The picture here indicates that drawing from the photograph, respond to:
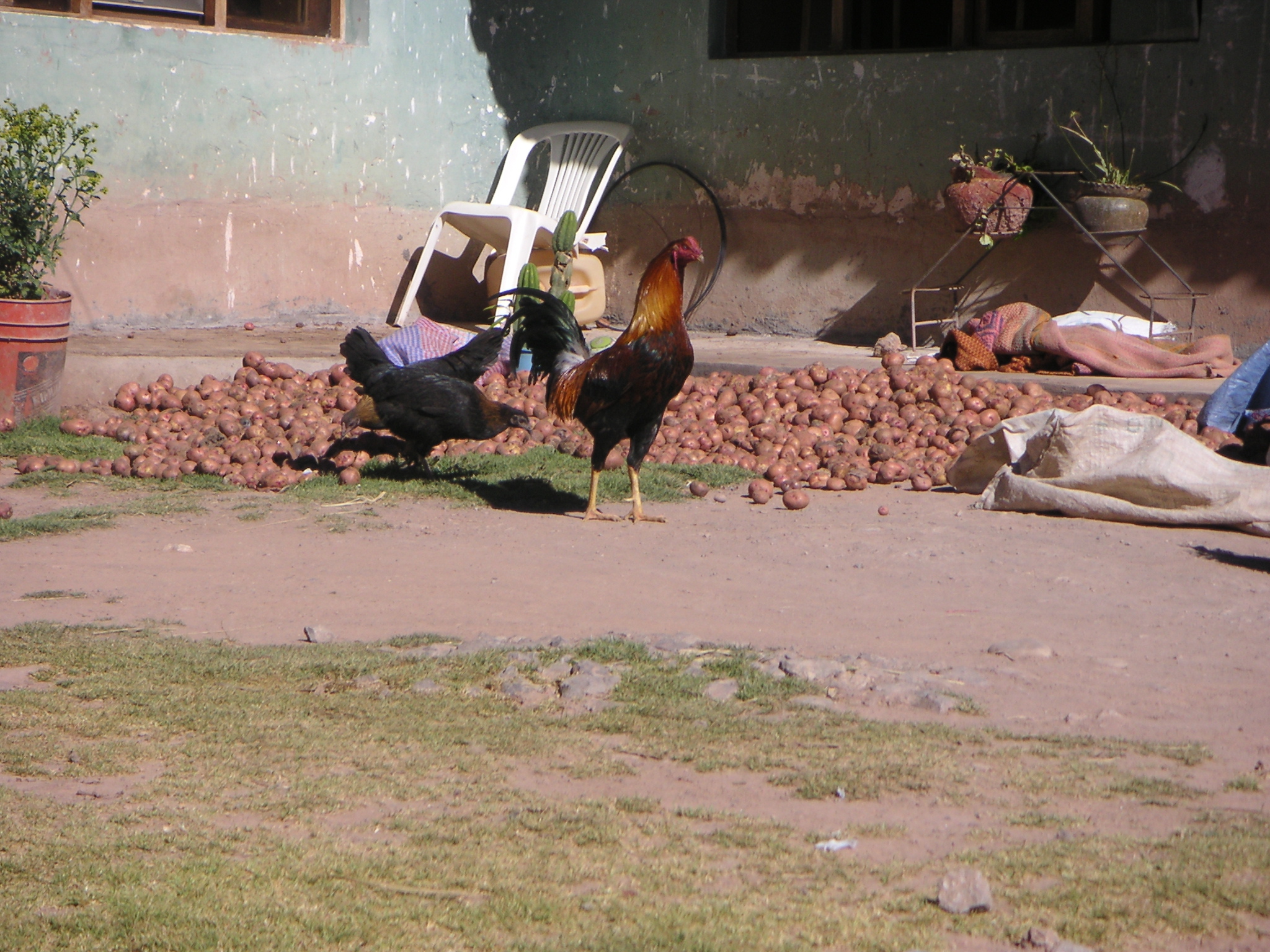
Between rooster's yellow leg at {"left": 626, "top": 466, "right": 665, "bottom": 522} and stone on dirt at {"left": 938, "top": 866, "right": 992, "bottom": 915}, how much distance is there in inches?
161

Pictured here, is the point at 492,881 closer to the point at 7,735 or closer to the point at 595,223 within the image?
the point at 7,735

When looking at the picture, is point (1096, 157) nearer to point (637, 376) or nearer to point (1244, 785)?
point (637, 376)

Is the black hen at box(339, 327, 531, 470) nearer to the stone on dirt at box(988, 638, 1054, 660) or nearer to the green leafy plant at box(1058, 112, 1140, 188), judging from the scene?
the stone on dirt at box(988, 638, 1054, 660)

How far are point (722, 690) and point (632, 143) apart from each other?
9.13 meters

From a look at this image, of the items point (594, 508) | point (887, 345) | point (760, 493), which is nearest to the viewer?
point (594, 508)

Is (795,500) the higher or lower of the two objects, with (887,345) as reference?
lower

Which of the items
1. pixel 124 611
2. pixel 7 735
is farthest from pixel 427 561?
pixel 7 735

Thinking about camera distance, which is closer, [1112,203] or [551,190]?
[1112,203]

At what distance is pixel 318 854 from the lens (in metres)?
2.99

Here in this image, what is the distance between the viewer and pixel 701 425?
869 centimetres

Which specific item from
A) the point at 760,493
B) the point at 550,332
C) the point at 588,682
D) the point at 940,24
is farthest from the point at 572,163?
the point at 588,682

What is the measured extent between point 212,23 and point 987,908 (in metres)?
10.3

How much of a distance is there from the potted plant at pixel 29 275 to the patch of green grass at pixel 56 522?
207 centimetres

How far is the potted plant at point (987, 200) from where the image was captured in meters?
9.98
